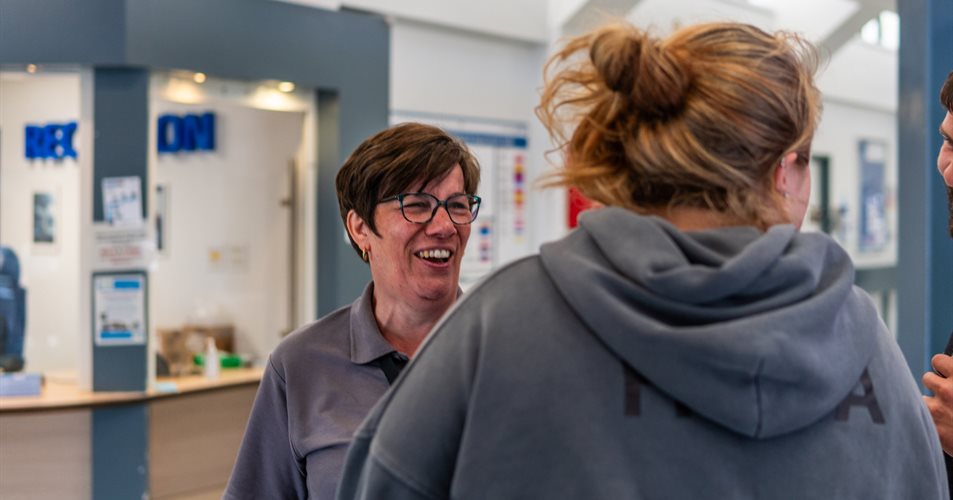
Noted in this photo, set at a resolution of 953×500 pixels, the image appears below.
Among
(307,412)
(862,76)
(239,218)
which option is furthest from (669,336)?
(862,76)

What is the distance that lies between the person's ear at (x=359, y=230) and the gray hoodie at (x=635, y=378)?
1136 mm

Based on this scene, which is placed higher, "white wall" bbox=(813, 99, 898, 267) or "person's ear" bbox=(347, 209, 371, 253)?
"white wall" bbox=(813, 99, 898, 267)

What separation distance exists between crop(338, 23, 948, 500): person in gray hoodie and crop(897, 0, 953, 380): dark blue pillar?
2.38m

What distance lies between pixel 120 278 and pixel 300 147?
147 cm

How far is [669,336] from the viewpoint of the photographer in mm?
1020

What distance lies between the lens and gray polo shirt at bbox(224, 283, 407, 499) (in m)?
1.87

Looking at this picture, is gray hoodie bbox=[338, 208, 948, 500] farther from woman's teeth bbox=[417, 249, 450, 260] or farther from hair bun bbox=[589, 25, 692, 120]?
woman's teeth bbox=[417, 249, 450, 260]

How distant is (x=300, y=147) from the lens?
19.8 ft

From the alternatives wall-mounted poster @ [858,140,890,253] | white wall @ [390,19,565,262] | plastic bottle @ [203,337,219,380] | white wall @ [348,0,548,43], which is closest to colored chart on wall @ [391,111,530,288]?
white wall @ [390,19,565,262]

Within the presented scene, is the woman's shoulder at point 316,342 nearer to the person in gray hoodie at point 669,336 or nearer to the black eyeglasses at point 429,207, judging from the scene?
the black eyeglasses at point 429,207

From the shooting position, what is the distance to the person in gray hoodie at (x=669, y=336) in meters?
1.04

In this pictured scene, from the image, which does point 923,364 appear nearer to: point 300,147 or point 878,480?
point 878,480

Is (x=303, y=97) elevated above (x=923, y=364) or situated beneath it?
elevated above

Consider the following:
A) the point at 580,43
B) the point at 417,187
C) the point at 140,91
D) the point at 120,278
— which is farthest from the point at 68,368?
the point at 580,43
